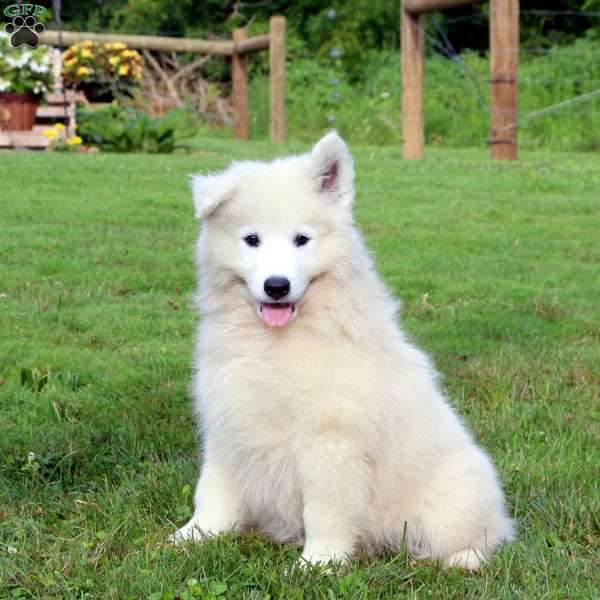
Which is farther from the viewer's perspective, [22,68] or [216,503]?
[22,68]

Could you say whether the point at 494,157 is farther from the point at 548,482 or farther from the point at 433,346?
the point at 548,482

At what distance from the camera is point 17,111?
11594 millimetres

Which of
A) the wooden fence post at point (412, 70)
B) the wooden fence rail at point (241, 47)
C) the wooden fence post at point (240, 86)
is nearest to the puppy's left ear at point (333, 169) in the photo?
the wooden fence post at point (412, 70)

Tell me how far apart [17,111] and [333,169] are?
9273mm

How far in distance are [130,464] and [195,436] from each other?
1.19ft

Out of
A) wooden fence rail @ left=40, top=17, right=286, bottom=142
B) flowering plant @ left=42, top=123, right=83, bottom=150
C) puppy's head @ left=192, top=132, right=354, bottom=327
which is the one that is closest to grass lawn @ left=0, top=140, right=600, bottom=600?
puppy's head @ left=192, top=132, right=354, bottom=327

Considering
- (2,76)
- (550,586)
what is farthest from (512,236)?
(2,76)

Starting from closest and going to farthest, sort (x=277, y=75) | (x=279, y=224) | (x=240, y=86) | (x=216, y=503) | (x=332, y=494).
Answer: (x=332, y=494), (x=279, y=224), (x=216, y=503), (x=277, y=75), (x=240, y=86)

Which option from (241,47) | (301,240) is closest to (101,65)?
(241,47)

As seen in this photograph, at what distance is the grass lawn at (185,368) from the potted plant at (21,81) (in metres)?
1.72

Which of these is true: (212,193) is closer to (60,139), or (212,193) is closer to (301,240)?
(301,240)

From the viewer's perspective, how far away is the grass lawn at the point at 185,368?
2.89 m

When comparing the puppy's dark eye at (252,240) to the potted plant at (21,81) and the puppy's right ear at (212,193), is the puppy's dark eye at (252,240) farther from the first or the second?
the potted plant at (21,81)

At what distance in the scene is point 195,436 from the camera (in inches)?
158
